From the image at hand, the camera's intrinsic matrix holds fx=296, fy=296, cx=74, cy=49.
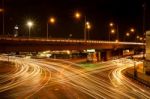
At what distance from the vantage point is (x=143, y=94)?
39.8m

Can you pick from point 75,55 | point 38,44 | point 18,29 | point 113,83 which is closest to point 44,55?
point 75,55

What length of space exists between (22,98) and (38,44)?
20.4m

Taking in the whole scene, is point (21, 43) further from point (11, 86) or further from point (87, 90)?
point (87, 90)

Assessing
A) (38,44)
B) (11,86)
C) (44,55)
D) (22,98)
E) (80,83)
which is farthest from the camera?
(44,55)

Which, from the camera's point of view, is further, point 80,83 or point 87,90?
point 80,83

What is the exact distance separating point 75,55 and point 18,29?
52463 mm

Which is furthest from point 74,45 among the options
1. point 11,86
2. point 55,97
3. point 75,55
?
point 75,55

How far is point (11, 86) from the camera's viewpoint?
48719 mm

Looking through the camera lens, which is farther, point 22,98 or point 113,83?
point 113,83

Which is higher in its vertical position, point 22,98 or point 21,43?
point 21,43

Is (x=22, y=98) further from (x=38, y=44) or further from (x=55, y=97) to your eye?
(x=38, y=44)

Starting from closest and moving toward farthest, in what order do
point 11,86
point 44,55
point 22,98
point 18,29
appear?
point 22,98, point 11,86, point 44,55, point 18,29

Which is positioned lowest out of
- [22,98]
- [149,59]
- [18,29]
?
[22,98]

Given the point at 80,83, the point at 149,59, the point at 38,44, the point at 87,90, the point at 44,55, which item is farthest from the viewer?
the point at 44,55
